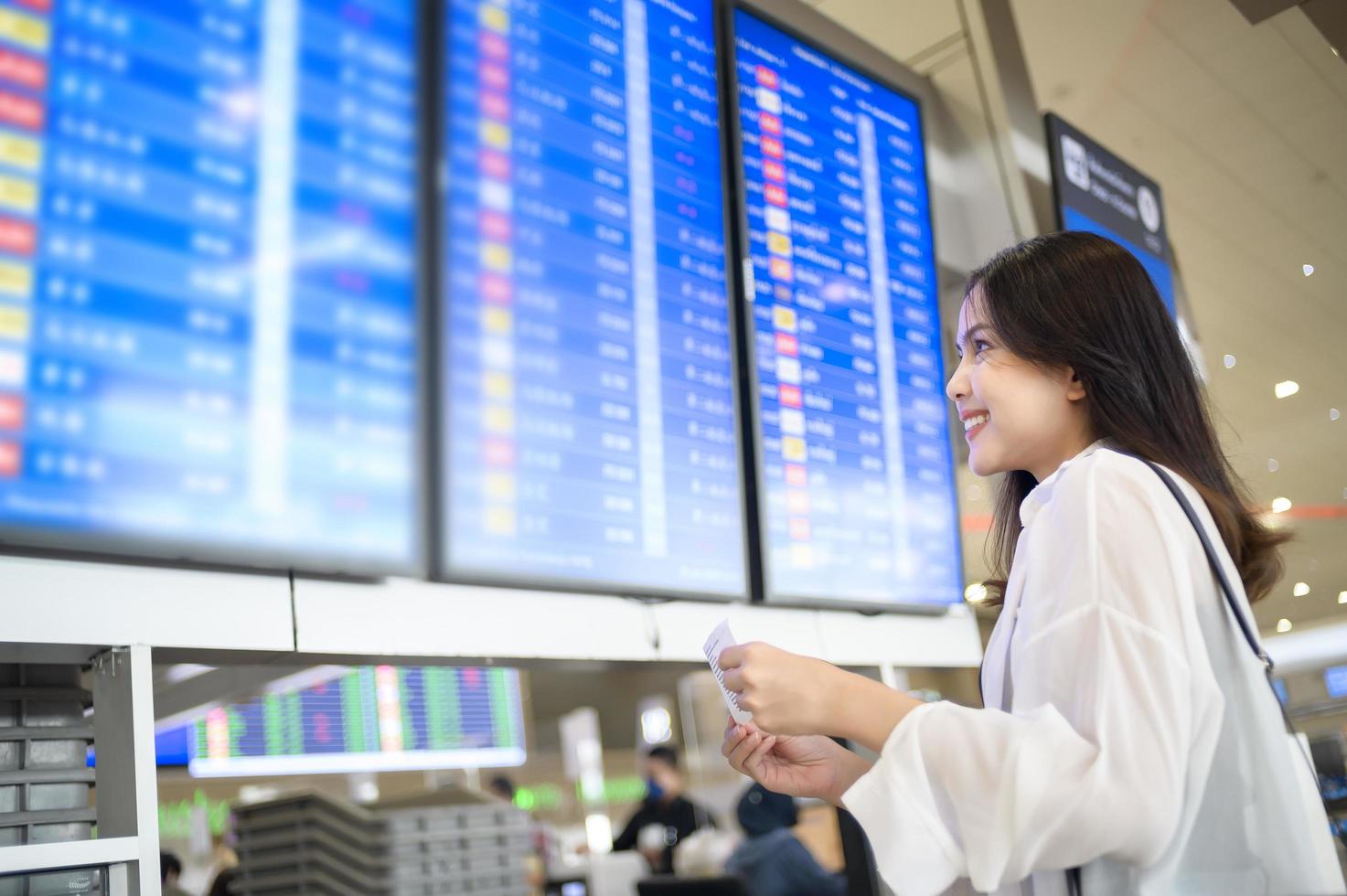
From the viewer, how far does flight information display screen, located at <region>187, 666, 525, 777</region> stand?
5.30 meters

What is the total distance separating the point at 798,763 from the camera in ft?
4.64

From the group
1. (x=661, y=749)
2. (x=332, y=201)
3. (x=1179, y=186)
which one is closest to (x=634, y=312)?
(x=332, y=201)

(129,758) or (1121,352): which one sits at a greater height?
(1121,352)

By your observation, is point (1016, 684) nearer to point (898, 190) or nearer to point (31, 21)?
point (31, 21)

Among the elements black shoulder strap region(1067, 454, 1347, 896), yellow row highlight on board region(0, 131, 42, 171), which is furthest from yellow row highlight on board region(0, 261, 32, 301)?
black shoulder strap region(1067, 454, 1347, 896)

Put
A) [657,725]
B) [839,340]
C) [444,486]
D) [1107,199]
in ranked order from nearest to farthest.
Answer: [444,486], [839,340], [1107,199], [657,725]

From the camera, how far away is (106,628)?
151cm

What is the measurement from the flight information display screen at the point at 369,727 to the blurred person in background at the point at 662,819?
937 millimetres

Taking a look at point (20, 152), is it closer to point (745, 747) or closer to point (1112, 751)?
point (745, 747)

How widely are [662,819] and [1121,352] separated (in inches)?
216

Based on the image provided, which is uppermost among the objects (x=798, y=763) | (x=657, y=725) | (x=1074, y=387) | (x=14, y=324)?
(x=14, y=324)

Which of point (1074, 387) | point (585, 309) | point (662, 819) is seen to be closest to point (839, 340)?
point (585, 309)

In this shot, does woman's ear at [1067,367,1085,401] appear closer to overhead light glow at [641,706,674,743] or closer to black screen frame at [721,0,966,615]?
black screen frame at [721,0,966,615]

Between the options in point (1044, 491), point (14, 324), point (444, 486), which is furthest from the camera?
point (444, 486)
